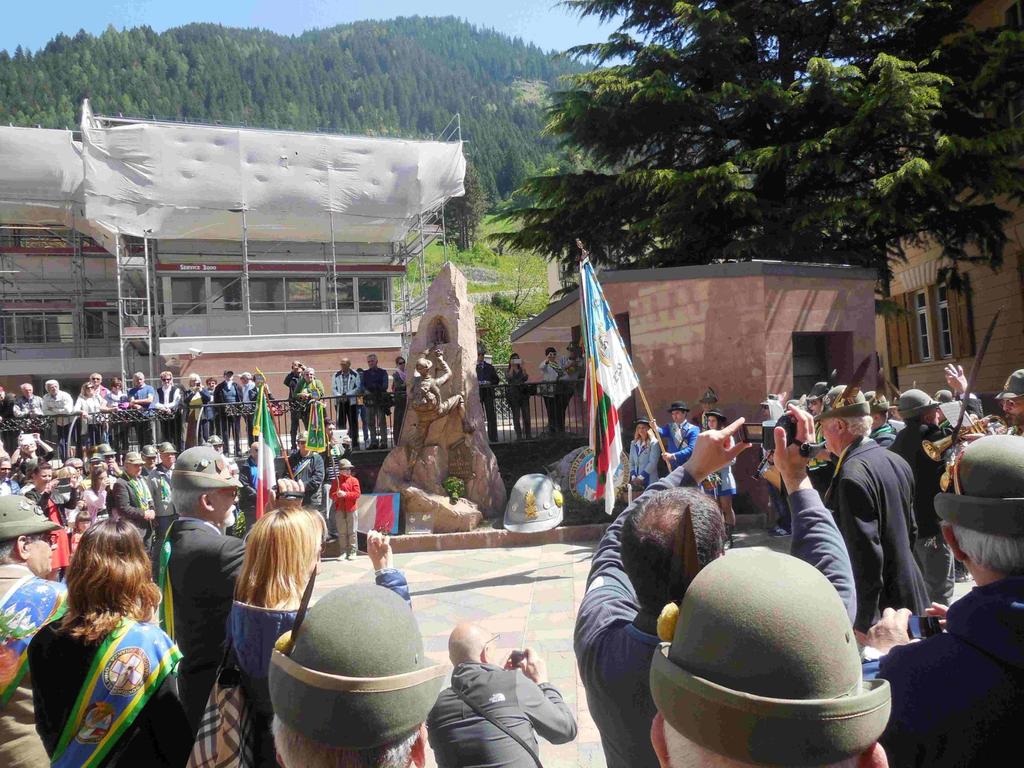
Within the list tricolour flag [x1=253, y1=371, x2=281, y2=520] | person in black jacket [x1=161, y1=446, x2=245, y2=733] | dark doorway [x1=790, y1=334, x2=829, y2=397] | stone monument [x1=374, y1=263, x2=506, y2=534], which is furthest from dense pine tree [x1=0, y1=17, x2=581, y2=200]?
person in black jacket [x1=161, y1=446, x2=245, y2=733]

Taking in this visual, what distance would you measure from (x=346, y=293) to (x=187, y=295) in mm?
6530

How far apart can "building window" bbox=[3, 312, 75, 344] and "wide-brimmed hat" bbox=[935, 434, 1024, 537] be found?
38.6 m

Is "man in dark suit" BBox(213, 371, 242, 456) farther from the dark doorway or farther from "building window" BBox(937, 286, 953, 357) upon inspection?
"building window" BBox(937, 286, 953, 357)

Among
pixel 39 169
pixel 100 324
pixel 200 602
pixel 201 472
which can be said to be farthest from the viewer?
pixel 100 324

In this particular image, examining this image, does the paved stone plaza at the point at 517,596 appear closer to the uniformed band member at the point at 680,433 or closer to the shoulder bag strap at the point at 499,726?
the uniformed band member at the point at 680,433

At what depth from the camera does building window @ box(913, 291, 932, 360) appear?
72.5 ft

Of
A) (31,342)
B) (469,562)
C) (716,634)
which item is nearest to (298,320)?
(31,342)

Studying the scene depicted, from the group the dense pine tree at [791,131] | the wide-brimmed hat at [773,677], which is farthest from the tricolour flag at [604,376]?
the dense pine tree at [791,131]

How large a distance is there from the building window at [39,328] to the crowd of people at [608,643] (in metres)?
36.5

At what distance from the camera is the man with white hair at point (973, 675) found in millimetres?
1654

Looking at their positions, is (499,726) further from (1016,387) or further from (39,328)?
(39,328)

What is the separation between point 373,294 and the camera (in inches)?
1357

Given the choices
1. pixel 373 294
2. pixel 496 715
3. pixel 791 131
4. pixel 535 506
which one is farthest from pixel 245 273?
pixel 496 715

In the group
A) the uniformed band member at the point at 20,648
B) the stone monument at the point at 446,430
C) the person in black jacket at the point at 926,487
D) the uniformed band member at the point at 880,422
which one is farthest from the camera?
the stone monument at the point at 446,430
